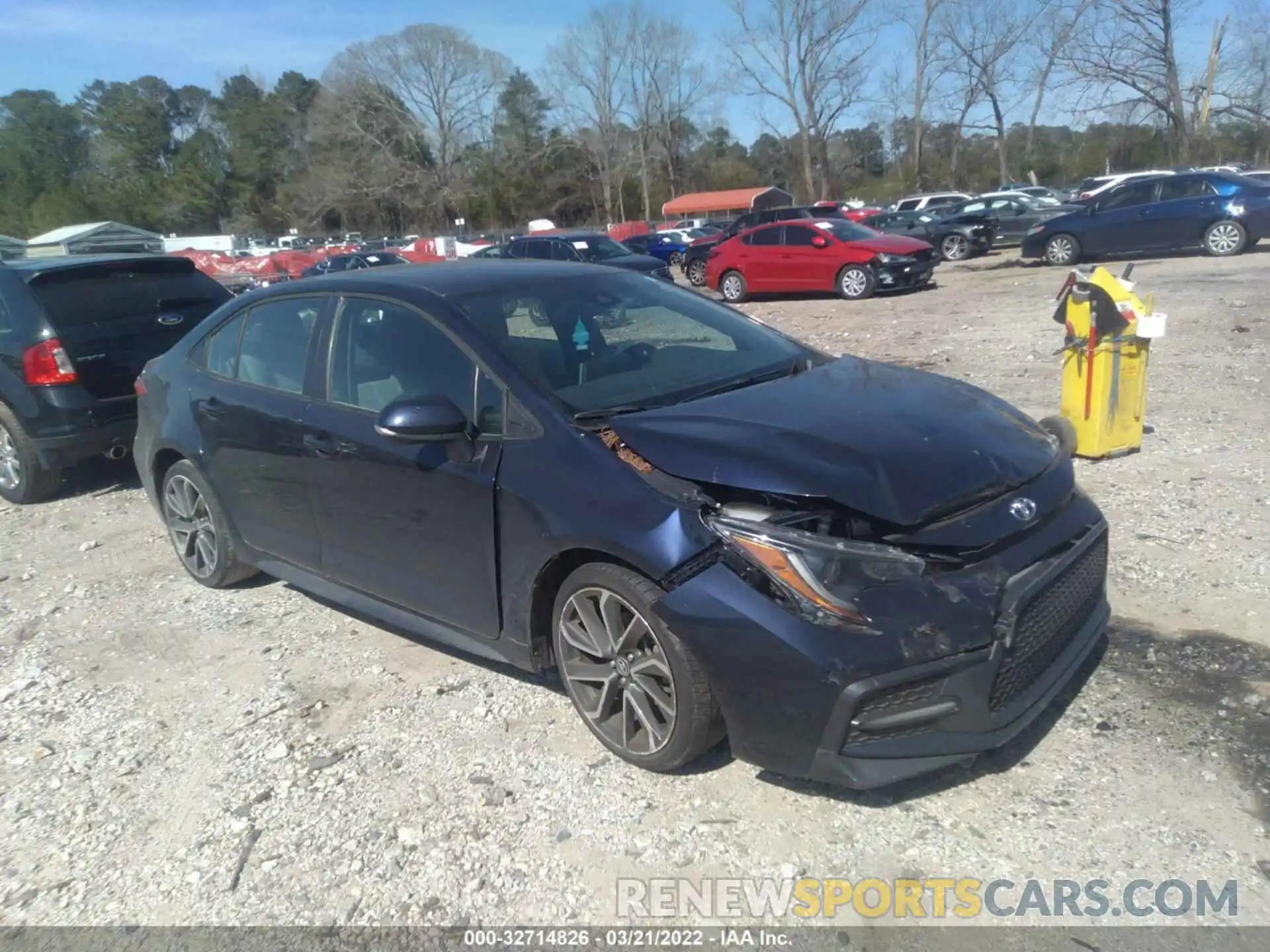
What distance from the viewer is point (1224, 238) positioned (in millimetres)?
18266

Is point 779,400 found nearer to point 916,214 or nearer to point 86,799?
point 86,799

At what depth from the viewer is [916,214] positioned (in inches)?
1128

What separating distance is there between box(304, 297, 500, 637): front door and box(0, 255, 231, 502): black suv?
3.70 meters

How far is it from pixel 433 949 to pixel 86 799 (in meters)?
1.64

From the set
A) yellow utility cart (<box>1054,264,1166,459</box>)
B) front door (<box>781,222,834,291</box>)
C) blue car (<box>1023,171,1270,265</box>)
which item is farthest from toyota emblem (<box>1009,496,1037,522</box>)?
blue car (<box>1023,171,1270,265</box>)

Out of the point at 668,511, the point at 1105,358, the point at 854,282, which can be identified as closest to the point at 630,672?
the point at 668,511

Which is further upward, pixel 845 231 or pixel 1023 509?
pixel 1023 509

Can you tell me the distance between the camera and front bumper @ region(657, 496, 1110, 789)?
110 inches

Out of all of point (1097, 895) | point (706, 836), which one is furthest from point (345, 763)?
point (1097, 895)

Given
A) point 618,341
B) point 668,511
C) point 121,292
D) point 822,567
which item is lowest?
point 822,567

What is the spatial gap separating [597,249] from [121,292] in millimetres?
16109

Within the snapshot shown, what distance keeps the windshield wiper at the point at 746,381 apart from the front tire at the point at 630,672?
84 cm

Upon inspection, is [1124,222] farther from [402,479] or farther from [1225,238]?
[402,479]

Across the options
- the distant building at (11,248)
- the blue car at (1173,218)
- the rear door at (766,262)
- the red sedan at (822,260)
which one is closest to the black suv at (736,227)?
the red sedan at (822,260)
